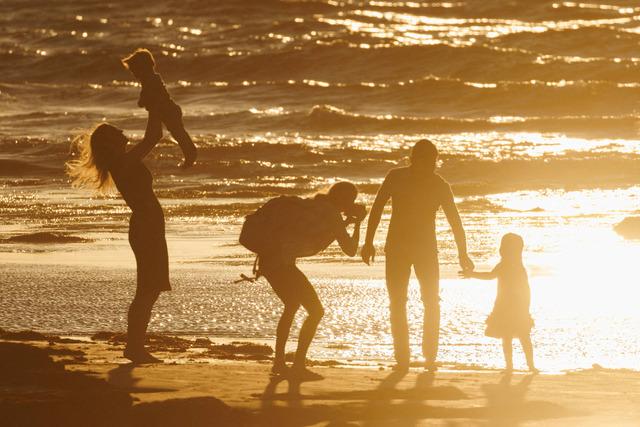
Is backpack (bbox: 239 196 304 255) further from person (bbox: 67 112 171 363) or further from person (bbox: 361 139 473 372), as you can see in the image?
person (bbox: 361 139 473 372)

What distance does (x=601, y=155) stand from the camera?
25.5m

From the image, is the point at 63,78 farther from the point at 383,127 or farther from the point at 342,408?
the point at 342,408

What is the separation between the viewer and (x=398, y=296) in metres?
8.66

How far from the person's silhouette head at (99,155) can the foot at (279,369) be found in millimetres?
1605

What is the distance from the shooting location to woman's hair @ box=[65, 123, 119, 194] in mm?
8406

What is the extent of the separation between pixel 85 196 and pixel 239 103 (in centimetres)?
1765

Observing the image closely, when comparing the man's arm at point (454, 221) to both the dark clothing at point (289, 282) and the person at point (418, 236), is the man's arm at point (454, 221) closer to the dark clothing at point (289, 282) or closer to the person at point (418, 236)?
the person at point (418, 236)

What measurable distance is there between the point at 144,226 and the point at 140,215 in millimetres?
73

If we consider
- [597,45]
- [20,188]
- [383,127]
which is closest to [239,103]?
[383,127]

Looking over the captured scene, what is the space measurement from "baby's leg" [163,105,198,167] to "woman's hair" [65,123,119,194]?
36 centimetres

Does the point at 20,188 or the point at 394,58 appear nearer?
the point at 20,188

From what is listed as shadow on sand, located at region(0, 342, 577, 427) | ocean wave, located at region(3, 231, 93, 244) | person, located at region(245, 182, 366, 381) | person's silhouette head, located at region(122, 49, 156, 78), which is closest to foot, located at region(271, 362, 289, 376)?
person, located at region(245, 182, 366, 381)

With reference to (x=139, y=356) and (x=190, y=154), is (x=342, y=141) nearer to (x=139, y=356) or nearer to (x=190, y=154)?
(x=190, y=154)

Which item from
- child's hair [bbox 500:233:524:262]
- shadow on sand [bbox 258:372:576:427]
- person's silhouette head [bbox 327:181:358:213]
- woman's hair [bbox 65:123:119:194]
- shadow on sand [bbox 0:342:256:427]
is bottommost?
shadow on sand [bbox 258:372:576:427]
